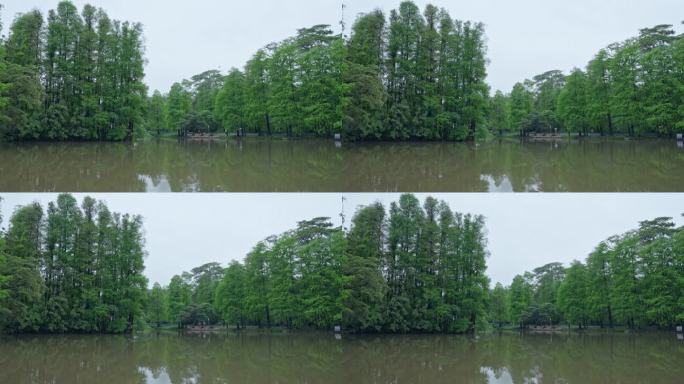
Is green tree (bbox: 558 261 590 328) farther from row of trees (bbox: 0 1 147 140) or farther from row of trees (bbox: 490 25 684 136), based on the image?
row of trees (bbox: 0 1 147 140)

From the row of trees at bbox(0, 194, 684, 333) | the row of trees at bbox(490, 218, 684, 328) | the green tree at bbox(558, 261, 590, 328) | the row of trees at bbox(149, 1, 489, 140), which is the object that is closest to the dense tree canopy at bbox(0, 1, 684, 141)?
the row of trees at bbox(149, 1, 489, 140)

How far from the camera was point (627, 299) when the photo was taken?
2398 cm

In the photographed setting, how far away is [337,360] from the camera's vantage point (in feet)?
46.2

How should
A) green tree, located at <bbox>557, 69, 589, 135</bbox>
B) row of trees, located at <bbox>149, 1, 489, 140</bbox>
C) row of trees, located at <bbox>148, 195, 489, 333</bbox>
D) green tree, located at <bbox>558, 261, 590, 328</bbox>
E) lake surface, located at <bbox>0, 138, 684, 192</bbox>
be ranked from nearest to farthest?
lake surface, located at <bbox>0, 138, 684, 192</bbox>
row of trees, located at <bbox>148, 195, 489, 333</bbox>
row of trees, located at <bbox>149, 1, 489, 140</bbox>
green tree, located at <bbox>557, 69, 589, 135</bbox>
green tree, located at <bbox>558, 261, 590, 328</bbox>

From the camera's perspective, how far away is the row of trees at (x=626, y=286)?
74.8 feet

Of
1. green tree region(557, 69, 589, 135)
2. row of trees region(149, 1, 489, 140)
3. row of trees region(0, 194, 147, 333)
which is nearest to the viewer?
row of trees region(149, 1, 489, 140)

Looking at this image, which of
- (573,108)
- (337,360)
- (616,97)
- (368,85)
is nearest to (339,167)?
(337,360)

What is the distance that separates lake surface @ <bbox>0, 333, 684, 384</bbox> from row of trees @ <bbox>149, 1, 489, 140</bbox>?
680cm

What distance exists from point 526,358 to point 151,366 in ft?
28.3

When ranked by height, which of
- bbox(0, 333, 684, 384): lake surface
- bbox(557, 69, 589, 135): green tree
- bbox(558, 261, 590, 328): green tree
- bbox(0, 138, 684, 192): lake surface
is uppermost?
bbox(557, 69, 589, 135): green tree

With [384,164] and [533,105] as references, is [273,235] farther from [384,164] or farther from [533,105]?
[533,105]

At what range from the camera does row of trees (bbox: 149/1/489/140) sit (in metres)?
20.1

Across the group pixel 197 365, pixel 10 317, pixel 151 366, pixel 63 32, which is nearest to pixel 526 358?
pixel 197 365

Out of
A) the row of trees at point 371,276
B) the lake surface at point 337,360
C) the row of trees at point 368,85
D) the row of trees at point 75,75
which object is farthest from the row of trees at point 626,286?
the row of trees at point 75,75
